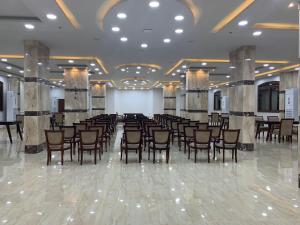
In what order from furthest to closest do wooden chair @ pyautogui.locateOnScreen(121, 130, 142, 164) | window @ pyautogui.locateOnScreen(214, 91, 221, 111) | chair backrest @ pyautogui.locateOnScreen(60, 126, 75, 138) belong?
window @ pyautogui.locateOnScreen(214, 91, 221, 111) → chair backrest @ pyautogui.locateOnScreen(60, 126, 75, 138) → wooden chair @ pyautogui.locateOnScreen(121, 130, 142, 164)

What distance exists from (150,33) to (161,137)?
309 centimetres

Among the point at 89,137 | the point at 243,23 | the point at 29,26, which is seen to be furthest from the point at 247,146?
the point at 29,26

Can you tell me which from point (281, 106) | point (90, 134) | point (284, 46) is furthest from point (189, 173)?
point (281, 106)

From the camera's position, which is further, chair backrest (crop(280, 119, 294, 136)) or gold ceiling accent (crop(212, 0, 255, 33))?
chair backrest (crop(280, 119, 294, 136))

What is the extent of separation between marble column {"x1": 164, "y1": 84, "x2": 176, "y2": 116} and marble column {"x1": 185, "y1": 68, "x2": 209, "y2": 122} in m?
Result: 10.2

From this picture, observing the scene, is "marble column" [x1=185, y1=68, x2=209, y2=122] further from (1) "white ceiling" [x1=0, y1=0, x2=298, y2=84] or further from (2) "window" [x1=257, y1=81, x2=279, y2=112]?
(2) "window" [x1=257, y1=81, x2=279, y2=112]

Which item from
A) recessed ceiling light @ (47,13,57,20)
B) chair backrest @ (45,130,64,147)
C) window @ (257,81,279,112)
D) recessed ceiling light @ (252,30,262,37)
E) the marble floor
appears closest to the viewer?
the marble floor

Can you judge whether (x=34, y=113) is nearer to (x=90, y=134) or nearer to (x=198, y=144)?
(x=90, y=134)

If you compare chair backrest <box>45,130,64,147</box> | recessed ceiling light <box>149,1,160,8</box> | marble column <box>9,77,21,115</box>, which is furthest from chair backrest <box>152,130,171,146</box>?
marble column <box>9,77,21,115</box>

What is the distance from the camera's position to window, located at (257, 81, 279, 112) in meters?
19.1

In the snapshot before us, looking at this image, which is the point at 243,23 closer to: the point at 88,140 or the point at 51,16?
the point at 51,16

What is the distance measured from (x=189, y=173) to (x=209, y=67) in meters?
9.51

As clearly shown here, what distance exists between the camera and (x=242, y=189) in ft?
16.6

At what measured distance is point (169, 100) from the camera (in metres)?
25.4
